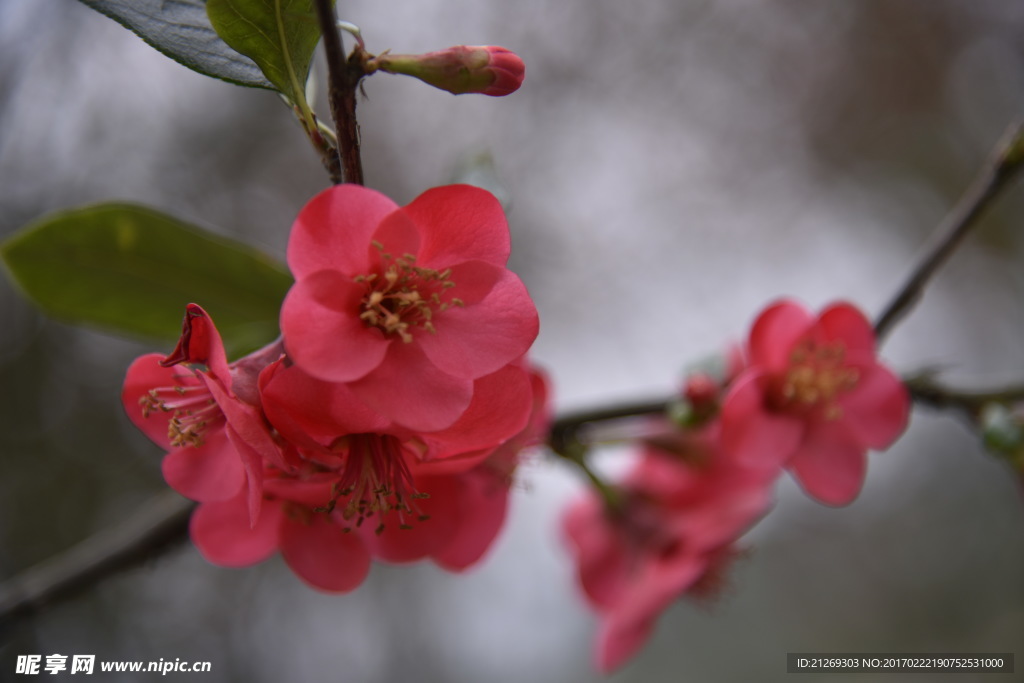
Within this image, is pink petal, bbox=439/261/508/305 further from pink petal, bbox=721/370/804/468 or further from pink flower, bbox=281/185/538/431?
pink petal, bbox=721/370/804/468

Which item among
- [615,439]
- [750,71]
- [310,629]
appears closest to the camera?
[615,439]

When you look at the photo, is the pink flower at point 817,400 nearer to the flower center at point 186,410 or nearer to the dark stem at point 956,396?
the dark stem at point 956,396

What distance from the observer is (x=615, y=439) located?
125 cm

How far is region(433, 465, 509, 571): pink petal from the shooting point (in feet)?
2.68

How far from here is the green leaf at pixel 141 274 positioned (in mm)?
878

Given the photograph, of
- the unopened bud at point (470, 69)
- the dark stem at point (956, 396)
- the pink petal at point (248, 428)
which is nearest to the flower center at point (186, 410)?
the pink petal at point (248, 428)

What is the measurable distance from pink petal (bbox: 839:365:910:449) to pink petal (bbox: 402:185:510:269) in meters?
0.60

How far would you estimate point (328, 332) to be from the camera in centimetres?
57

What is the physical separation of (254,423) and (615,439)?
0.80 meters

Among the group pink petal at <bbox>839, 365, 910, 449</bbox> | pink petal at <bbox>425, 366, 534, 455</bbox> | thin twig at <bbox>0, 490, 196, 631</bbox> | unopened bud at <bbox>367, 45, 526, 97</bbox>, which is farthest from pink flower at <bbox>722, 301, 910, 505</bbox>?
thin twig at <bbox>0, 490, 196, 631</bbox>

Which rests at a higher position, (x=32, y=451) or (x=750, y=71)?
(x=750, y=71)

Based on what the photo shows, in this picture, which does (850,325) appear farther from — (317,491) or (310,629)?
(310,629)

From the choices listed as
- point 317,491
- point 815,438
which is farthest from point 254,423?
point 815,438

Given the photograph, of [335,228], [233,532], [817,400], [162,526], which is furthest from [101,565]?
[817,400]
